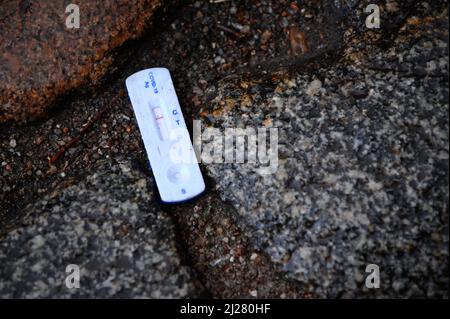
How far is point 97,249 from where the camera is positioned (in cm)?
150

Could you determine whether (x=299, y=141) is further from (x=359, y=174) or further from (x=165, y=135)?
(x=165, y=135)

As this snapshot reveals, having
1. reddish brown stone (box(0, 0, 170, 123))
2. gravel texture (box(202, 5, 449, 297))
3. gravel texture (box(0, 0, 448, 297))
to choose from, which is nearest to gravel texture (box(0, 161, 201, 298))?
gravel texture (box(0, 0, 448, 297))

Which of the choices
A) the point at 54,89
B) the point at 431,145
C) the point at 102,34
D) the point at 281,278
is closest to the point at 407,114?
the point at 431,145

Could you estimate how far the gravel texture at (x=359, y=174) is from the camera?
1.43 m

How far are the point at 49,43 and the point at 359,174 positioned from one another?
1.27m

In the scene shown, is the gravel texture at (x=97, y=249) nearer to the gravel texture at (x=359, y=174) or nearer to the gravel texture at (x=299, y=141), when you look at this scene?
the gravel texture at (x=299, y=141)

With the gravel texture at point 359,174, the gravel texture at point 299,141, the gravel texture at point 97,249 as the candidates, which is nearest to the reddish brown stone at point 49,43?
the gravel texture at point 299,141

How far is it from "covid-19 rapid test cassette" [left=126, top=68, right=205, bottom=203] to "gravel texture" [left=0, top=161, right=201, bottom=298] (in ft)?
0.35

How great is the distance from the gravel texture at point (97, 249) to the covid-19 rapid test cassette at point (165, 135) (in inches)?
4.2

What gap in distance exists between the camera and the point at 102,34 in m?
1.71

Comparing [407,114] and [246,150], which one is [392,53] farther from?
[246,150]

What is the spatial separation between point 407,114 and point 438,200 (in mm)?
305

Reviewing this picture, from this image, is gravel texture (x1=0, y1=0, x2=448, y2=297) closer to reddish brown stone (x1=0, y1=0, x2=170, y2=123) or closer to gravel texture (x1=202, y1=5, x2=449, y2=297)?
gravel texture (x1=202, y1=5, x2=449, y2=297)

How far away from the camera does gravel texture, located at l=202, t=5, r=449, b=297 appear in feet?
4.69
